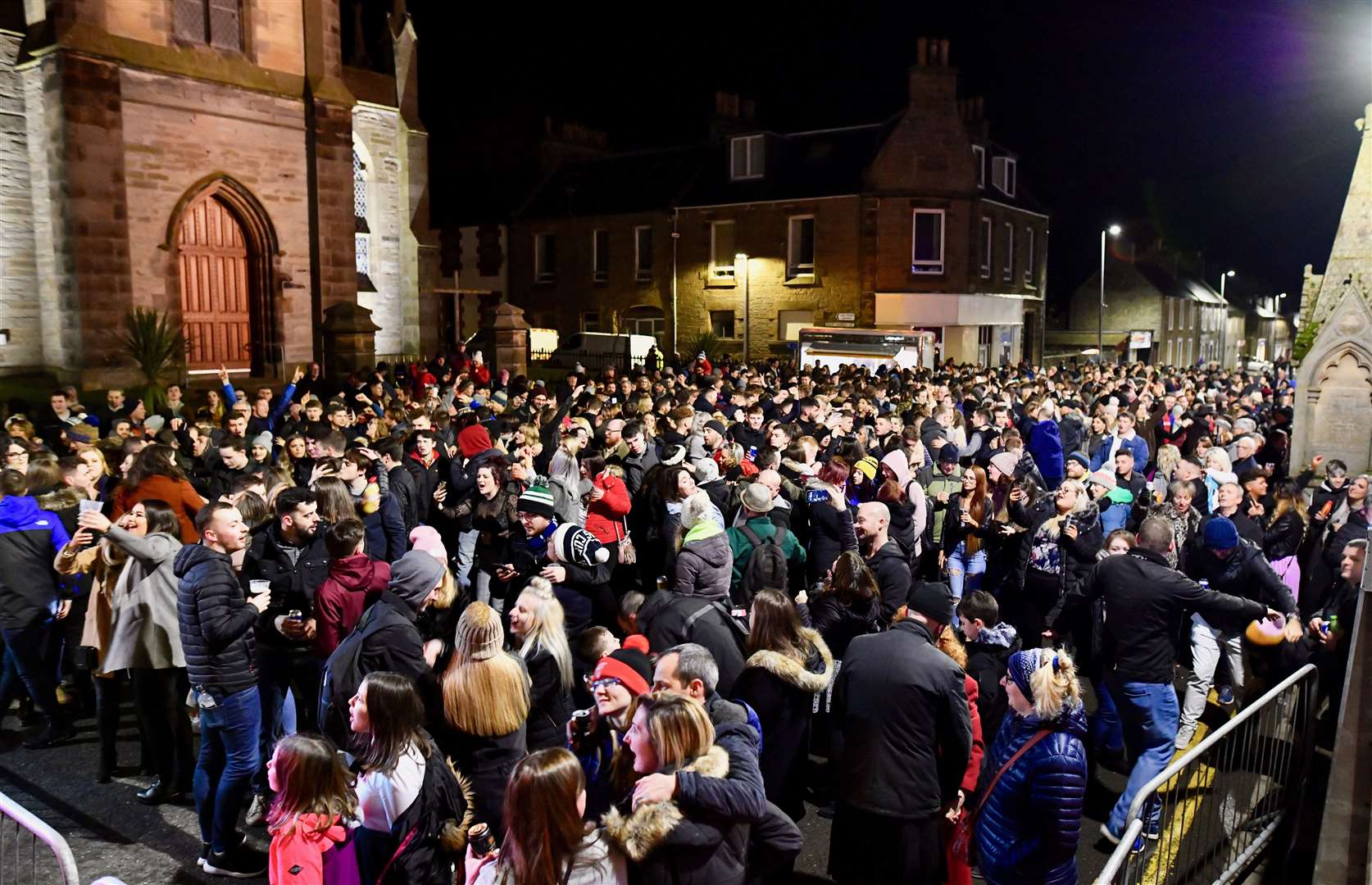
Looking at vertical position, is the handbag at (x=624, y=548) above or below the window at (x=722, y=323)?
below

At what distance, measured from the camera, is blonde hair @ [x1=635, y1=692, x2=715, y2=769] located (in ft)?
11.2

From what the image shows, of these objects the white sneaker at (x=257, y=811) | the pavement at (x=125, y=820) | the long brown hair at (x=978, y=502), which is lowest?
the pavement at (x=125, y=820)

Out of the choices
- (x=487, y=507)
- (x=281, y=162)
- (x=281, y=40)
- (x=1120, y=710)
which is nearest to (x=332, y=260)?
(x=281, y=162)

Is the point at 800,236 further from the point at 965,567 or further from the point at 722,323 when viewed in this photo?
the point at 965,567

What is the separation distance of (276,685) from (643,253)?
33820 millimetres

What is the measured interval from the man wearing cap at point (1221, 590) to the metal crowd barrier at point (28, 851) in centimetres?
620

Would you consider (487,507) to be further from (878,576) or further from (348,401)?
(348,401)

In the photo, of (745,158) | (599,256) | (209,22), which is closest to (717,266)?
(745,158)

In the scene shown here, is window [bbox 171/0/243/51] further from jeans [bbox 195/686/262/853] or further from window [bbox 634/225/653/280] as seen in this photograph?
window [bbox 634/225/653/280]

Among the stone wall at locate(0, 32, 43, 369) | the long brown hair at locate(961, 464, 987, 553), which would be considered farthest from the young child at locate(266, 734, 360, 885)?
the stone wall at locate(0, 32, 43, 369)

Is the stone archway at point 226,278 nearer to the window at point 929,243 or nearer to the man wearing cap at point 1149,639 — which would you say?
the man wearing cap at point 1149,639

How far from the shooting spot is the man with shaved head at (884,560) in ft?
19.8

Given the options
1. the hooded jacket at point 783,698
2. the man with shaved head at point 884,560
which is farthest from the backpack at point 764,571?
the hooded jacket at point 783,698

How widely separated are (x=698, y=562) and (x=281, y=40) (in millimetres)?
19607
